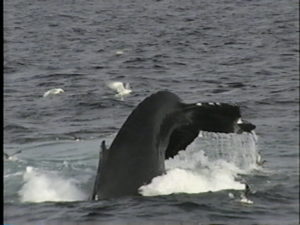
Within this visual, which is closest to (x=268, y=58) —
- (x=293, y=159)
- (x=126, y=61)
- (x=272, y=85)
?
(x=272, y=85)

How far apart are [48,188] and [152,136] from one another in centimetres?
200

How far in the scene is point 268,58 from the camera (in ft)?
68.5

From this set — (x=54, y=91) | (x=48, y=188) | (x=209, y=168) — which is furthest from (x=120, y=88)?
(x=48, y=188)

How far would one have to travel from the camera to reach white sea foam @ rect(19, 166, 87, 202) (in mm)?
9970

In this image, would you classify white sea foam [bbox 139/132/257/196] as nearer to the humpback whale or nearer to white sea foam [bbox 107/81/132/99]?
the humpback whale

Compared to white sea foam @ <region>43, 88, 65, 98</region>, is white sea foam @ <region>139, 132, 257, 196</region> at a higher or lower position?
lower

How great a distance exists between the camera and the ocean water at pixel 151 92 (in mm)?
8336

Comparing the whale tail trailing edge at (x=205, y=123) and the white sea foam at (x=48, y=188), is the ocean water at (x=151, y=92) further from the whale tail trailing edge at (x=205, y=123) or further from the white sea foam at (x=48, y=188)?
the whale tail trailing edge at (x=205, y=123)

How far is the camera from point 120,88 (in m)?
20.7

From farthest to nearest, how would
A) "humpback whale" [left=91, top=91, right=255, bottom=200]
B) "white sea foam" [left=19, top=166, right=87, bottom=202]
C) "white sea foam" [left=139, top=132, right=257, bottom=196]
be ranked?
"white sea foam" [left=19, top=166, right=87, bottom=202] → "white sea foam" [left=139, top=132, right=257, bottom=196] → "humpback whale" [left=91, top=91, right=255, bottom=200]

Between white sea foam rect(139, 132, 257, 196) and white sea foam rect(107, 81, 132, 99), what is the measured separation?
8709 millimetres

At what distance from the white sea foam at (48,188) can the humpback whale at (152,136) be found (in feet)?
2.75

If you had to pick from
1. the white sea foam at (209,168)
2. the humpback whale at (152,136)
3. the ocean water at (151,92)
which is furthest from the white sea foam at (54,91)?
the humpback whale at (152,136)

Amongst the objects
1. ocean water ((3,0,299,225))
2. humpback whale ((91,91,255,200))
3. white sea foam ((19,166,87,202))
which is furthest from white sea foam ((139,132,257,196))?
white sea foam ((19,166,87,202))
